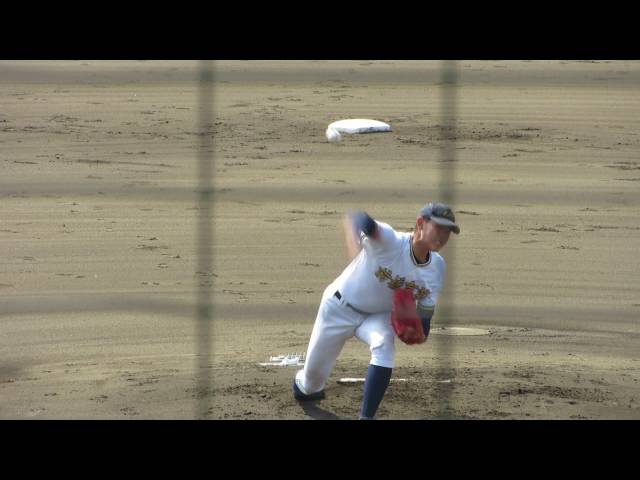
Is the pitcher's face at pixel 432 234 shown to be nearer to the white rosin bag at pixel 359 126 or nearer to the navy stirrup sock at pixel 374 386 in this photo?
the navy stirrup sock at pixel 374 386

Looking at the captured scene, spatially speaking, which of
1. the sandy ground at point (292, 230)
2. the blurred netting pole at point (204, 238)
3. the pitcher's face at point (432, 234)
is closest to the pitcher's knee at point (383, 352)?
the pitcher's face at point (432, 234)

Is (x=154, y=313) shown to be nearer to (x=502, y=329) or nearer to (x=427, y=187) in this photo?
(x=502, y=329)

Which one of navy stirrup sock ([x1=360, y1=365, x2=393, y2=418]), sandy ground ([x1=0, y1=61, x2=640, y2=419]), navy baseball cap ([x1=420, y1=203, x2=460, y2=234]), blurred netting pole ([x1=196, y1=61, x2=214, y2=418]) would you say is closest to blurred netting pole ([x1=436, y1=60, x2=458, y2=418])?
sandy ground ([x1=0, y1=61, x2=640, y2=419])

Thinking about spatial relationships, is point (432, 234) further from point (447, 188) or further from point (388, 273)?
point (447, 188)

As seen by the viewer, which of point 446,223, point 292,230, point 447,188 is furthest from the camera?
point 447,188

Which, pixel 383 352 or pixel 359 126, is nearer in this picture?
pixel 383 352

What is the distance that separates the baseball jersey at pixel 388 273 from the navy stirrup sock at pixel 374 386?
0.39 m

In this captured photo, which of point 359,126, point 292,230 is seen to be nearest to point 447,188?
point 292,230

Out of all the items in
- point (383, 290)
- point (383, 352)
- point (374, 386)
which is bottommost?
point (374, 386)

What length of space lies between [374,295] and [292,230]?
14.6ft

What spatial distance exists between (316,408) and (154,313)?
7.54ft

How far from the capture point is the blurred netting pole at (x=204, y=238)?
6.77m

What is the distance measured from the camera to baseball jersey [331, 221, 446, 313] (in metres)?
5.66

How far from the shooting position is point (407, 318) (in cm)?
566
